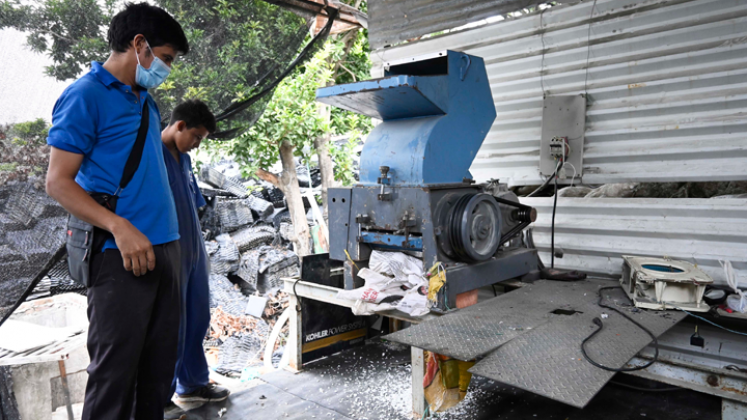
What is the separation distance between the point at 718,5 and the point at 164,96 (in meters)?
3.27

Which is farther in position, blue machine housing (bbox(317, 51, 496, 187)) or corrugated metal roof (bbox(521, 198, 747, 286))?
corrugated metal roof (bbox(521, 198, 747, 286))

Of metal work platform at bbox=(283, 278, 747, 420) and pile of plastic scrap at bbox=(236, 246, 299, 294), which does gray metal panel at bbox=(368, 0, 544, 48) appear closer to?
metal work platform at bbox=(283, 278, 747, 420)

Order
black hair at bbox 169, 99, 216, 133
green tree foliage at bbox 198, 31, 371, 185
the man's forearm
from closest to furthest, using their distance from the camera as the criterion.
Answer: the man's forearm < black hair at bbox 169, 99, 216, 133 < green tree foliage at bbox 198, 31, 371, 185

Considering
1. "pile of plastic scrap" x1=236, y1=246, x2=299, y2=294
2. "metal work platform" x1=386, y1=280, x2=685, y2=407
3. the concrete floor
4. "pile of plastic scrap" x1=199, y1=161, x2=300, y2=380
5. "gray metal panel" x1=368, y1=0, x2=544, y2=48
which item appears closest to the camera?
"metal work platform" x1=386, y1=280, x2=685, y2=407

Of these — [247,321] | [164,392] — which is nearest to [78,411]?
[164,392]

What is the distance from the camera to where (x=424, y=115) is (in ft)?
8.30

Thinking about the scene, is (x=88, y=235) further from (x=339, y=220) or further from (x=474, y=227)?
(x=474, y=227)

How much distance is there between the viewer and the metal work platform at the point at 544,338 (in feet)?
5.16

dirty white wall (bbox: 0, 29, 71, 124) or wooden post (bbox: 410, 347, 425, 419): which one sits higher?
dirty white wall (bbox: 0, 29, 71, 124)

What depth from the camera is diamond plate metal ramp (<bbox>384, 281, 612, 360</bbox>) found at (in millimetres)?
1853

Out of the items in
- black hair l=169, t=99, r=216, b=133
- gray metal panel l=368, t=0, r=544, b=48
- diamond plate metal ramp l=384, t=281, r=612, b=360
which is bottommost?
diamond plate metal ramp l=384, t=281, r=612, b=360

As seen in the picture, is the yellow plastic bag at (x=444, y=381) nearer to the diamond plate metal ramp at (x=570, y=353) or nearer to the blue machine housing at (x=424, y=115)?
the diamond plate metal ramp at (x=570, y=353)

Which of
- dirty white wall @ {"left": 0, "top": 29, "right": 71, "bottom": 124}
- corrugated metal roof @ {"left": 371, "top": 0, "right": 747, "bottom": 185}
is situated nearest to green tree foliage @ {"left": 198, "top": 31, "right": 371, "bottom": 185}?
corrugated metal roof @ {"left": 371, "top": 0, "right": 747, "bottom": 185}

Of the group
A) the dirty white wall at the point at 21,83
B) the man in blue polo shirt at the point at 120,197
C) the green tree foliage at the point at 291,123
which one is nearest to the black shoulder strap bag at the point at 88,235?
the man in blue polo shirt at the point at 120,197
